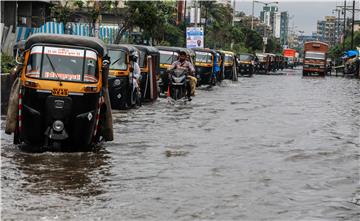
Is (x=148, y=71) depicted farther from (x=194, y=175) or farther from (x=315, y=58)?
(x=315, y=58)

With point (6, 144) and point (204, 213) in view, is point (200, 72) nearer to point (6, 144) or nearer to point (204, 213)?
point (6, 144)

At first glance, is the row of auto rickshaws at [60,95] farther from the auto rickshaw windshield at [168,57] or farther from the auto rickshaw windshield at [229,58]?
the auto rickshaw windshield at [229,58]

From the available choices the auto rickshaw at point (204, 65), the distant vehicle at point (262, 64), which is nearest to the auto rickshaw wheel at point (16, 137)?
the auto rickshaw at point (204, 65)

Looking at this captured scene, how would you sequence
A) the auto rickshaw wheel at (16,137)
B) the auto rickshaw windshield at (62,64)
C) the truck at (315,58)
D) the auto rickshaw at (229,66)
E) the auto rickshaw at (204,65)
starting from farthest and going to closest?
the truck at (315,58)
the auto rickshaw at (229,66)
the auto rickshaw at (204,65)
the auto rickshaw wheel at (16,137)
the auto rickshaw windshield at (62,64)

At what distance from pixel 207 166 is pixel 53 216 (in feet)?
15.0

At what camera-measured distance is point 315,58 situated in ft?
241

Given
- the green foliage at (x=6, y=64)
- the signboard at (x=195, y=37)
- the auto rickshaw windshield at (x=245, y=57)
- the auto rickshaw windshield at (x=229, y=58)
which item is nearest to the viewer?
the green foliage at (x=6, y=64)

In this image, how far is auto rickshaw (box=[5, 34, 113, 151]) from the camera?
13250 mm

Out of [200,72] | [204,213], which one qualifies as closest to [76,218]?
[204,213]

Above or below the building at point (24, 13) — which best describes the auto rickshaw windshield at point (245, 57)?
below

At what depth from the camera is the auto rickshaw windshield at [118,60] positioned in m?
22.7

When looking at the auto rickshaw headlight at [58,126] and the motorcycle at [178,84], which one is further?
the motorcycle at [178,84]

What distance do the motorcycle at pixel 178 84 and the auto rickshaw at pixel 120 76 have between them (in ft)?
11.4

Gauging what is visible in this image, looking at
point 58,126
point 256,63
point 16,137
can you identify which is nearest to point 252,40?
point 256,63
